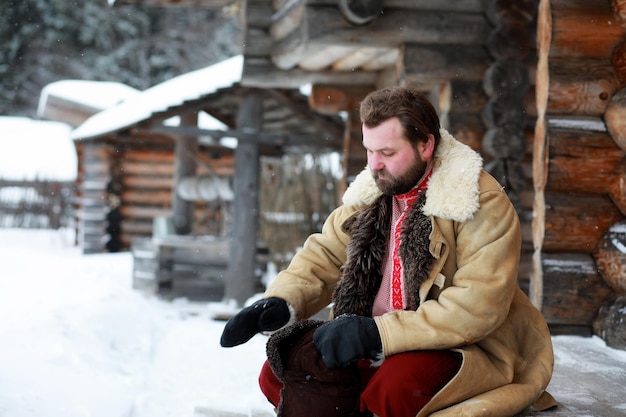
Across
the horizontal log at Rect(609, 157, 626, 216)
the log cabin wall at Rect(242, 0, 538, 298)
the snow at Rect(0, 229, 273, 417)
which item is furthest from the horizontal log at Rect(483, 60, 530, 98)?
the snow at Rect(0, 229, 273, 417)

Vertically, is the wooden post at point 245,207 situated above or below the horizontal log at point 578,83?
below

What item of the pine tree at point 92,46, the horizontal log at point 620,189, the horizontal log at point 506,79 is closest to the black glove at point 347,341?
the horizontal log at point 620,189

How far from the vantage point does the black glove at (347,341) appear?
1.98 m

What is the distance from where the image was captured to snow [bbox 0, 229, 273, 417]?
13.3 ft

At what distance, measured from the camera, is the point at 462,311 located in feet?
6.78

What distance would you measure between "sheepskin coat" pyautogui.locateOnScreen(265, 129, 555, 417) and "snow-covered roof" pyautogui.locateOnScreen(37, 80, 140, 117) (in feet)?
43.3

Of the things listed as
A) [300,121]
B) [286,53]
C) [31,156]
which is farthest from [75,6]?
[286,53]

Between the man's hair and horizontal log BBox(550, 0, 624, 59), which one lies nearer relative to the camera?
the man's hair

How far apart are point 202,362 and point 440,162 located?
366 centimetres

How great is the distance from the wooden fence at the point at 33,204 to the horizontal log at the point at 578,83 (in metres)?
16.6

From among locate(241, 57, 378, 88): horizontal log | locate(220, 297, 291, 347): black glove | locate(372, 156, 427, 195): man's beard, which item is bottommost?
locate(220, 297, 291, 347): black glove

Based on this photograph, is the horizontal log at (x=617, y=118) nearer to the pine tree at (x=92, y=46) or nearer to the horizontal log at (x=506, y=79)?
the horizontal log at (x=506, y=79)

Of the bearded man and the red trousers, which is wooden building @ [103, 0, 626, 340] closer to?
the bearded man

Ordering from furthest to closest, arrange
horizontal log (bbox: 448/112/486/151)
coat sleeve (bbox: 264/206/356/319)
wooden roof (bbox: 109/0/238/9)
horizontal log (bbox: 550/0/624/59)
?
wooden roof (bbox: 109/0/238/9)
horizontal log (bbox: 448/112/486/151)
horizontal log (bbox: 550/0/624/59)
coat sleeve (bbox: 264/206/356/319)
